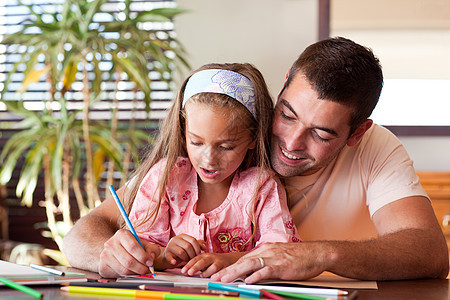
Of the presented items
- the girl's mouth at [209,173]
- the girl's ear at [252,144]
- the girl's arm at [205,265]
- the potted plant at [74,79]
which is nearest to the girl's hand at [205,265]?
the girl's arm at [205,265]

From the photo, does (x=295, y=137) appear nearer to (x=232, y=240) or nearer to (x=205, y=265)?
(x=232, y=240)

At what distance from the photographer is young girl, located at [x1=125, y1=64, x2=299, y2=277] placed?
1392 mm

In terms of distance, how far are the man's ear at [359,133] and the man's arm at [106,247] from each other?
2.16ft

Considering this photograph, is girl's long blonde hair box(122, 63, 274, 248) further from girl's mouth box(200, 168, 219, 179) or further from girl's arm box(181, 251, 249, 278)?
girl's arm box(181, 251, 249, 278)

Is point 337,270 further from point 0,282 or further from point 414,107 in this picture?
point 414,107

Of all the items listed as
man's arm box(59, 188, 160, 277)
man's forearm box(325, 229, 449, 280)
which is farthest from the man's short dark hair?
man's arm box(59, 188, 160, 277)

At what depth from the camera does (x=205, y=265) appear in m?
1.17

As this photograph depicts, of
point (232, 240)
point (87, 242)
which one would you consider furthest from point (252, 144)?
point (87, 242)

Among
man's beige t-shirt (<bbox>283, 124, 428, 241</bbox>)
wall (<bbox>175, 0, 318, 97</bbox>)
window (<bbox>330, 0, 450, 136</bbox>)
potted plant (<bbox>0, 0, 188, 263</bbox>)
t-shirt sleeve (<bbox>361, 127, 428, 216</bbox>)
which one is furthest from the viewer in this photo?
wall (<bbox>175, 0, 318, 97</bbox>)

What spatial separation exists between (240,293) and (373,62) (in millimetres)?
830

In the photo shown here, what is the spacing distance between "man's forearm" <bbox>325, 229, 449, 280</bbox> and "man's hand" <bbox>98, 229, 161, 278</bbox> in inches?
14.6

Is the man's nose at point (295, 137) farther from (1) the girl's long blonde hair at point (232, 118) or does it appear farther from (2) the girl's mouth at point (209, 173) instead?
(2) the girl's mouth at point (209, 173)

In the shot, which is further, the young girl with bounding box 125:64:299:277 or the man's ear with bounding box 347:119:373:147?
the man's ear with bounding box 347:119:373:147

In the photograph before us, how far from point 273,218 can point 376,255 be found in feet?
0.87
